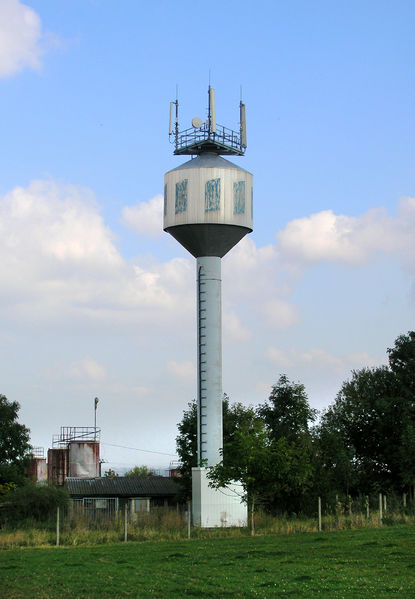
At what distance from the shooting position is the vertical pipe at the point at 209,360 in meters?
54.3

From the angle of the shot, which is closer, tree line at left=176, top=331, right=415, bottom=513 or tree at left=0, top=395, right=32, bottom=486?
tree line at left=176, top=331, right=415, bottom=513

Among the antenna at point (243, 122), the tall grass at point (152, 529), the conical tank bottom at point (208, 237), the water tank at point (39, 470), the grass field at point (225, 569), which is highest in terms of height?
the antenna at point (243, 122)

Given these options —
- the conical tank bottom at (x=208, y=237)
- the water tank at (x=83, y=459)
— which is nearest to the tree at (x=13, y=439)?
the water tank at (x=83, y=459)

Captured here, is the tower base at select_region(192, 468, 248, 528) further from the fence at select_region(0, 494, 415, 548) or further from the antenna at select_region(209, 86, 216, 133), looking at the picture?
the antenna at select_region(209, 86, 216, 133)

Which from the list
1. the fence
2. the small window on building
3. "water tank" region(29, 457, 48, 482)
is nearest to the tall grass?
the fence

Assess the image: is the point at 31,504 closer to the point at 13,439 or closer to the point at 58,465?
the point at 13,439

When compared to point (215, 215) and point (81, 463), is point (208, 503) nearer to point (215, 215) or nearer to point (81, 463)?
point (215, 215)

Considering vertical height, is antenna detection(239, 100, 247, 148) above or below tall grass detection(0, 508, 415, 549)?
above

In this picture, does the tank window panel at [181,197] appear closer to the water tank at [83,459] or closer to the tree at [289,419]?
the tree at [289,419]

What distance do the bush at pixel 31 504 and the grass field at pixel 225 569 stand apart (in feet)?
51.8

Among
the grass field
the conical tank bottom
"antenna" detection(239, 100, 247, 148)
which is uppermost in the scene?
"antenna" detection(239, 100, 247, 148)

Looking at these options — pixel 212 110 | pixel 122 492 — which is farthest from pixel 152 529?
pixel 122 492

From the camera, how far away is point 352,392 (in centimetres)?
7438

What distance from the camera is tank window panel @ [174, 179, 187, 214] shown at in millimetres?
54750
